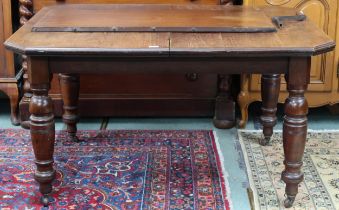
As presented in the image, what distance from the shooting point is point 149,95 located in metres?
3.32

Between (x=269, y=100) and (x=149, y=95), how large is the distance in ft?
2.44

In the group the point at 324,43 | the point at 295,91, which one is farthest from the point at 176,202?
the point at 324,43

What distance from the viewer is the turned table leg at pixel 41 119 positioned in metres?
2.15

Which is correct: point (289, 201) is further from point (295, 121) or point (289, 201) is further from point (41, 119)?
point (41, 119)

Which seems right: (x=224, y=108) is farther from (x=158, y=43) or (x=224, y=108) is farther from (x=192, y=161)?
(x=158, y=43)

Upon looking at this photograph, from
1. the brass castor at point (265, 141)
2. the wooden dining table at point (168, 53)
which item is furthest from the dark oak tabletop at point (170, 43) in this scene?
the brass castor at point (265, 141)

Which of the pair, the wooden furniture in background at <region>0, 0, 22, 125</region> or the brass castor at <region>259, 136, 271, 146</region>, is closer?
the brass castor at <region>259, 136, 271, 146</region>

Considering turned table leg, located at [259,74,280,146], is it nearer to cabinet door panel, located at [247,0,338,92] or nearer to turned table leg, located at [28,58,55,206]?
cabinet door panel, located at [247,0,338,92]

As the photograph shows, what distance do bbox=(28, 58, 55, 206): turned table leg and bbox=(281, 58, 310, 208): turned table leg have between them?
90 centimetres

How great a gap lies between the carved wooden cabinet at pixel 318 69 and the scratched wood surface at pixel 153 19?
426 mm

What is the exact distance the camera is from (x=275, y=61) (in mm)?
2160

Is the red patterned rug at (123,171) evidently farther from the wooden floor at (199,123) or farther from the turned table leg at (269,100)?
the turned table leg at (269,100)

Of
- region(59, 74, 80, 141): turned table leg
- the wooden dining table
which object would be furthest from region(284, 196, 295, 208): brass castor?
region(59, 74, 80, 141): turned table leg

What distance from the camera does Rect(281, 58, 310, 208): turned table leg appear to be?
2.16 meters
